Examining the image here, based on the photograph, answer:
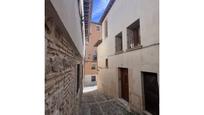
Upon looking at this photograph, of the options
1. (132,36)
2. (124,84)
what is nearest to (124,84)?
(124,84)

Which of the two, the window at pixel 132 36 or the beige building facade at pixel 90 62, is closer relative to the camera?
the window at pixel 132 36

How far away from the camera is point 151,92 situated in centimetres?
426

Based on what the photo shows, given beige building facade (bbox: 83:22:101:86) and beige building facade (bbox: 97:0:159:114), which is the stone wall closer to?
beige building facade (bbox: 97:0:159:114)

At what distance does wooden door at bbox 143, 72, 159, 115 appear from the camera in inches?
158

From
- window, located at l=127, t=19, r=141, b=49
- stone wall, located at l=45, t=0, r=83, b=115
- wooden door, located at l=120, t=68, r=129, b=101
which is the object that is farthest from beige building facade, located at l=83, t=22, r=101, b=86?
stone wall, located at l=45, t=0, r=83, b=115

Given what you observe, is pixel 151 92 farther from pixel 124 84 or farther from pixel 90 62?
pixel 90 62

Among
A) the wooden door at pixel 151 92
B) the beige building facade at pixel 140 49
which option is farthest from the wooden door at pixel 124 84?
the wooden door at pixel 151 92

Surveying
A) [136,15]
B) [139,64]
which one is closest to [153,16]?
[136,15]

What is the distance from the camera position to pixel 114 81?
8258mm

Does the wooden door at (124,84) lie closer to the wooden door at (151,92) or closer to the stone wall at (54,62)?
the wooden door at (151,92)

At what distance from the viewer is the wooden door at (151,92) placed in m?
4.02

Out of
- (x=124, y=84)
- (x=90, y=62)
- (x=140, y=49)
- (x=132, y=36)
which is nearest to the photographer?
(x=140, y=49)
